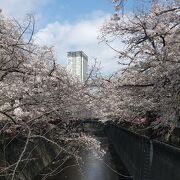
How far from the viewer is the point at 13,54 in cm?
1220

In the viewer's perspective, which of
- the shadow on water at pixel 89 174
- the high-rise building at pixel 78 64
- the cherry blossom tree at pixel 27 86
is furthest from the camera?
the shadow on water at pixel 89 174

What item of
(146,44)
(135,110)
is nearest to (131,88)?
(135,110)

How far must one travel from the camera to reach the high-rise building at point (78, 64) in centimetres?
2337

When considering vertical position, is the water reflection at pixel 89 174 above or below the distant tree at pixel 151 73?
below

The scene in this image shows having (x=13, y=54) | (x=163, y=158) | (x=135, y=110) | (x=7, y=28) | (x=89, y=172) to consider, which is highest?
(x=7, y=28)

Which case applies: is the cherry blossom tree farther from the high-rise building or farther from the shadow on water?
the shadow on water

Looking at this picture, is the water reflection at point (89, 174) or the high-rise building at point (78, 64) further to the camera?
the water reflection at point (89, 174)

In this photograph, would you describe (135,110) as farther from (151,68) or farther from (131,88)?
(151,68)

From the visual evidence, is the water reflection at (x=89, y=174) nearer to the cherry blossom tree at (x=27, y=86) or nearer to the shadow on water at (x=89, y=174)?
the shadow on water at (x=89, y=174)

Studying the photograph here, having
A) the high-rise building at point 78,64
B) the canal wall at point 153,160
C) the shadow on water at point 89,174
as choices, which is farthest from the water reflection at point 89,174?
the high-rise building at point 78,64

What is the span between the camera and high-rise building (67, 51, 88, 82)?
23369mm

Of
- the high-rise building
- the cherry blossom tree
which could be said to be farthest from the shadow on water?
the cherry blossom tree

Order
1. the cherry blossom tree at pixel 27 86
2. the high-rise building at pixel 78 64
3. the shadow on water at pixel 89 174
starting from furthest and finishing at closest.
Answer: the shadow on water at pixel 89 174, the high-rise building at pixel 78 64, the cherry blossom tree at pixel 27 86

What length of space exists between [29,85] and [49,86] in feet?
2.45
